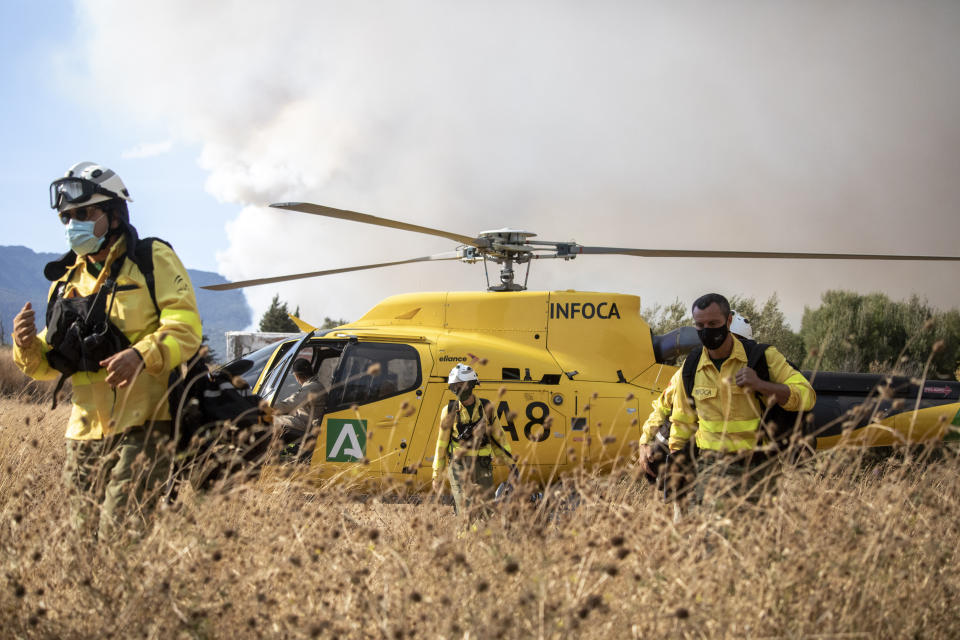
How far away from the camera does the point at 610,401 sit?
6832 millimetres

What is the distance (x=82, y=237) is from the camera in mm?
3182

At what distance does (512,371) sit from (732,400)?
9.38ft

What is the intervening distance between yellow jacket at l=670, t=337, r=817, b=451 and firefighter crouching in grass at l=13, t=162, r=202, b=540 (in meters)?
2.83

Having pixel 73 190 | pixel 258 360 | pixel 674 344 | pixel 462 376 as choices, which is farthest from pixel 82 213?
pixel 674 344

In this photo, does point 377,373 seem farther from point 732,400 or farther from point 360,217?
point 732,400

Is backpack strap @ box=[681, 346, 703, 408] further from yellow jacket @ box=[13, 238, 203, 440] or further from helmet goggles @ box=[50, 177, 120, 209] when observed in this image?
helmet goggles @ box=[50, 177, 120, 209]

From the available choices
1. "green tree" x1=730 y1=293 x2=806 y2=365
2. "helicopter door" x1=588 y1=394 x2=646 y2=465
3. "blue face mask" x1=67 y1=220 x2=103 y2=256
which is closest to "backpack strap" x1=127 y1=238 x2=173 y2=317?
"blue face mask" x1=67 y1=220 x2=103 y2=256

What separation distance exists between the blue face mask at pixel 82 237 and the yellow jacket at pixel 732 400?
3.23m

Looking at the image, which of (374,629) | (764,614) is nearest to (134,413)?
(374,629)

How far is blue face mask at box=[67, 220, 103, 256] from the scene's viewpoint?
3.17 metres

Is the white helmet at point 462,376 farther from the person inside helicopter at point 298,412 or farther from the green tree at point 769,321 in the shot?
the green tree at point 769,321

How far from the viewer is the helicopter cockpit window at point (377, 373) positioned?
670 cm

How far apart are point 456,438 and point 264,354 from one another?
2775 mm

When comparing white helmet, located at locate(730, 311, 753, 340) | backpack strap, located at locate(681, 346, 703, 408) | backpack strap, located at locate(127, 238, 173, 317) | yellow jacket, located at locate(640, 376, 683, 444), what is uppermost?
backpack strap, located at locate(127, 238, 173, 317)
